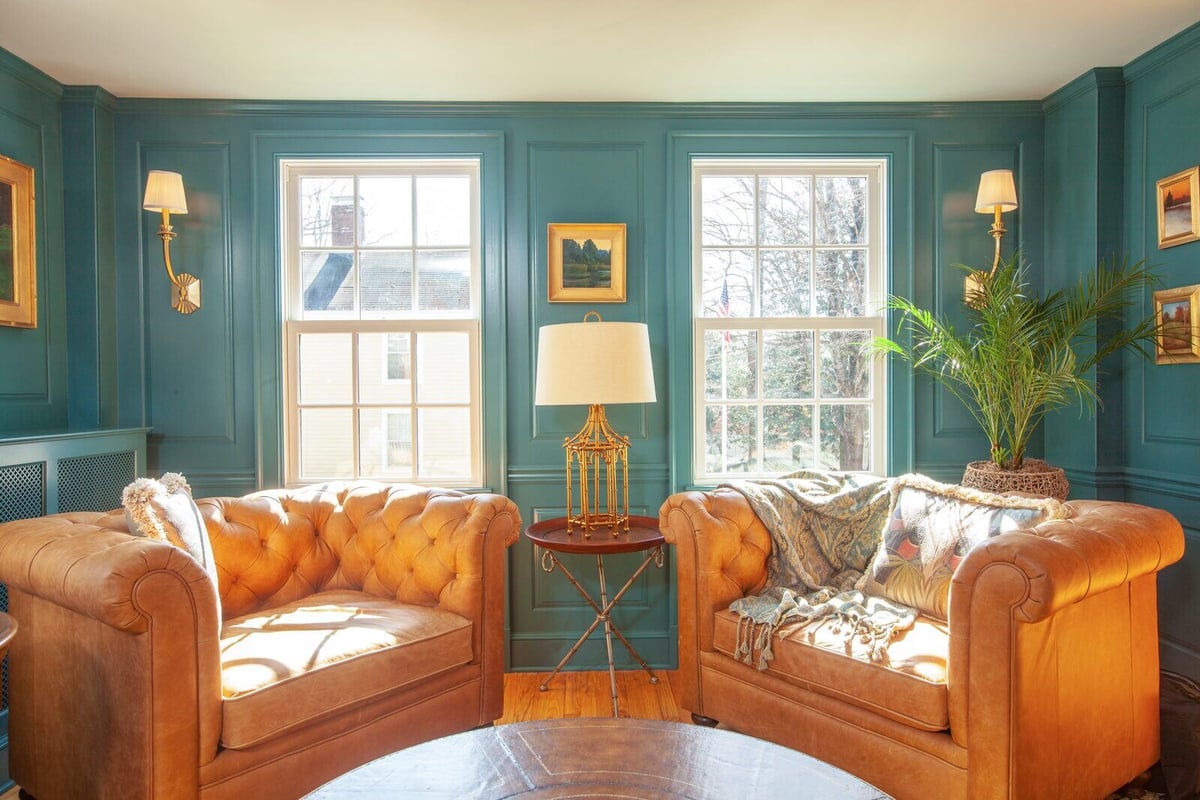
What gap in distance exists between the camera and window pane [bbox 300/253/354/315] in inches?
127

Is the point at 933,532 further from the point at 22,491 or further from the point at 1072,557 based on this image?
the point at 22,491

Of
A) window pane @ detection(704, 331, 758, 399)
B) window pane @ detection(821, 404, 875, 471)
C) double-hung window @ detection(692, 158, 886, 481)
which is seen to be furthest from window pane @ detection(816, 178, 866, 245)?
window pane @ detection(821, 404, 875, 471)

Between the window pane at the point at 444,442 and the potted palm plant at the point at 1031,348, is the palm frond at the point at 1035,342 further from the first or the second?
the window pane at the point at 444,442

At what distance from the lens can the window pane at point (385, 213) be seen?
3223 mm

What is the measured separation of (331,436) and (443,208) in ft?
3.93

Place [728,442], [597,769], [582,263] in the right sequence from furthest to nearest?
[728,442]
[582,263]
[597,769]

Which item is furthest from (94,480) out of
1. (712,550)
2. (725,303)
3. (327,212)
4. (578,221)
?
(725,303)

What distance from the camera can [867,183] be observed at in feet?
10.9

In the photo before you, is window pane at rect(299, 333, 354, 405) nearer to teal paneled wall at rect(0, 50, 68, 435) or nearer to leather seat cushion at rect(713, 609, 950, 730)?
teal paneled wall at rect(0, 50, 68, 435)

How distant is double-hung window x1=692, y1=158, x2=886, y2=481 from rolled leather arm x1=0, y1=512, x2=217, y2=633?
2.20 meters

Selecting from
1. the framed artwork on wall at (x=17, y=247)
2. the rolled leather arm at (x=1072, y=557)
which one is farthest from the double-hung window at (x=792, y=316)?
the framed artwork on wall at (x=17, y=247)

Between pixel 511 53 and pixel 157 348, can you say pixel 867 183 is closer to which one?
pixel 511 53

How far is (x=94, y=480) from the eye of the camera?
2.67m

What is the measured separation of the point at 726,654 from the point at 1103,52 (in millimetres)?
2818
